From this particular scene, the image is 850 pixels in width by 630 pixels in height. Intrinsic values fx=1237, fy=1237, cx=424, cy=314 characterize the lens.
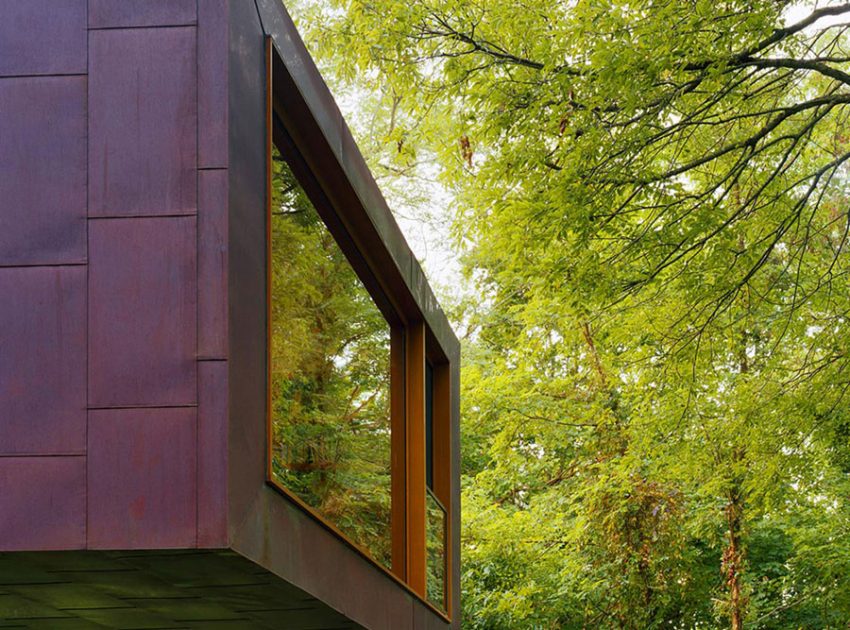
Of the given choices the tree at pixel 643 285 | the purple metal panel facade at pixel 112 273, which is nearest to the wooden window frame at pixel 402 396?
the purple metal panel facade at pixel 112 273

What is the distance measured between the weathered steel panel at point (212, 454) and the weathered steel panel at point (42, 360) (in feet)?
1.25

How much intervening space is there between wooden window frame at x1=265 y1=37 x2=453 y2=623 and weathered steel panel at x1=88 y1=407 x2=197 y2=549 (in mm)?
994

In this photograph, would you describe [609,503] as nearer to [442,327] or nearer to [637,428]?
[637,428]

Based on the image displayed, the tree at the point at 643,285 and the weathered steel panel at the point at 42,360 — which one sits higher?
the tree at the point at 643,285

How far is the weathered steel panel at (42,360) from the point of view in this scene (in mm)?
3912

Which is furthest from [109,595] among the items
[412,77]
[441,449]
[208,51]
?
[412,77]

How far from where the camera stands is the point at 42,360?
3.97 meters

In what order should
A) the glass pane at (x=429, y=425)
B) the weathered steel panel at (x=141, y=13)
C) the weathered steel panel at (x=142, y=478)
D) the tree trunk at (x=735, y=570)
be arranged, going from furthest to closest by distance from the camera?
1. the tree trunk at (x=735, y=570)
2. the glass pane at (x=429, y=425)
3. the weathered steel panel at (x=141, y=13)
4. the weathered steel panel at (x=142, y=478)

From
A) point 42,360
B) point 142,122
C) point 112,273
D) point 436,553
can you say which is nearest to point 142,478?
point 42,360

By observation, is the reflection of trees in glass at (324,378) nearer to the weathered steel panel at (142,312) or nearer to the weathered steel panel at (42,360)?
the weathered steel panel at (142,312)

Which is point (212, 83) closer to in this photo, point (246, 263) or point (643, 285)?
point (246, 263)

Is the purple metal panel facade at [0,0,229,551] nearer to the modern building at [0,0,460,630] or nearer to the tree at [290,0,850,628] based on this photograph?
the modern building at [0,0,460,630]

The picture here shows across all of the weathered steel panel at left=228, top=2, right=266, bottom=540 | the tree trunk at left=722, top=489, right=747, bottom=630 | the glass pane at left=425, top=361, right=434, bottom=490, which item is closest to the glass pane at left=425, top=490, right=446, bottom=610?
the glass pane at left=425, top=361, right=434, bottom=490

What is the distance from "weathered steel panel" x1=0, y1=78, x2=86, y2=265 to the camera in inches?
159
